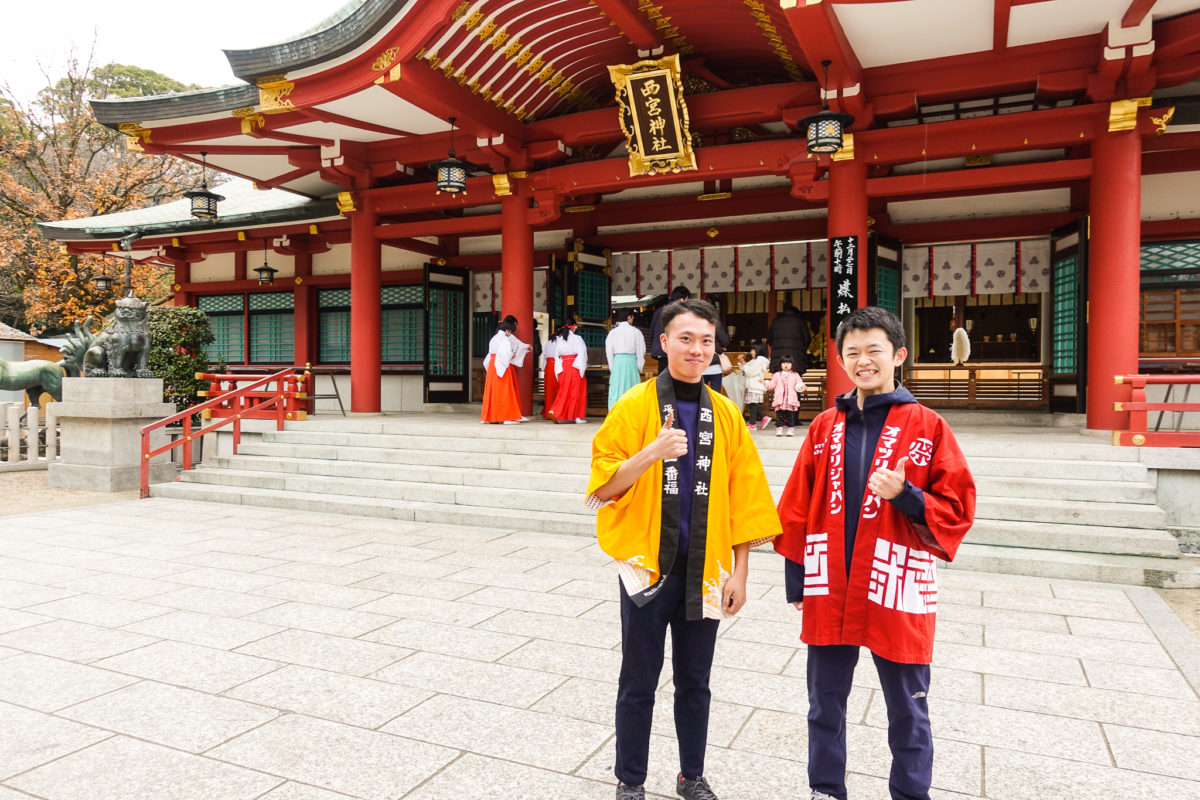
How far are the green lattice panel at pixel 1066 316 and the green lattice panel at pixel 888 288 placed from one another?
1973mm

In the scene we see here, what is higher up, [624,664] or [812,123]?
[812,123]

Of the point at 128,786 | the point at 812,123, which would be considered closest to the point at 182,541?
the point at 128,786

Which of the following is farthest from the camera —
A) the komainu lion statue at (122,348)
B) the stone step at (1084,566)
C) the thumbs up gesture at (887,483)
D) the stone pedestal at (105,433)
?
the komainu lion statue at (122,348)

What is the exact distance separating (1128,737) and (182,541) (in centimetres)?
686

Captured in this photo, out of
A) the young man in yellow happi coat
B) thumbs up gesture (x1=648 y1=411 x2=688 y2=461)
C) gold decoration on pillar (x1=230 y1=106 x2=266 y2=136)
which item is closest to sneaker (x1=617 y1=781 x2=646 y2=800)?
the young man in yellow happi coat

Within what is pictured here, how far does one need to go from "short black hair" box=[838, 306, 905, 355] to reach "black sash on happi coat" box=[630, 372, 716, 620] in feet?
1.65

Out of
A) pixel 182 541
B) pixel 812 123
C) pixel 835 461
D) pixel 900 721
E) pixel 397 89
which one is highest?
pixel 397 89

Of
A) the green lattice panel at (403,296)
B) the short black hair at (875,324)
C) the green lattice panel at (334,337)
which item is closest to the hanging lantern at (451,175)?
the green lattice panel at (403,296)

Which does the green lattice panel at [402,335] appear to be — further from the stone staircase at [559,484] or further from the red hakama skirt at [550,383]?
the red hakama skirt at [550,383]

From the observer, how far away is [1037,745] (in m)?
2.84

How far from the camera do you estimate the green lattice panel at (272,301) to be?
15.2 meters

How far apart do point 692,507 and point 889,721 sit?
87 cm

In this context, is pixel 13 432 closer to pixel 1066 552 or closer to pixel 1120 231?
pixel 1066 552

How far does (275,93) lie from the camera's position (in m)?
8.95
